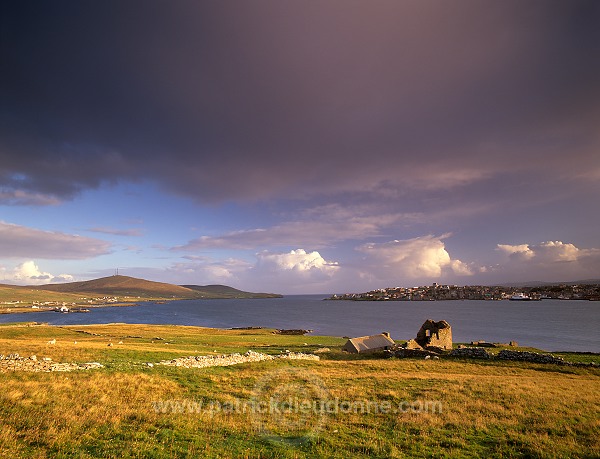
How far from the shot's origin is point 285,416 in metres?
16.0

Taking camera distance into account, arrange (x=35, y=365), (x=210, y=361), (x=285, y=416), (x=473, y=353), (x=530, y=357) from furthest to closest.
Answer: (x=473, y=353), (x=530, y=357), (x=210, y=361), (x=35, y=365), (x=285, y=416)

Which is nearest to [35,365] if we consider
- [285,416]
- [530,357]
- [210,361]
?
[210,361]

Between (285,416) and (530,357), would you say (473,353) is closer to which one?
(530,357)

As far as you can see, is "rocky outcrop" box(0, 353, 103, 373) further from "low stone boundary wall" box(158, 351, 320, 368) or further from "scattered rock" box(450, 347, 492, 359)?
"scattered rock" box(450, 347, 492, 359)

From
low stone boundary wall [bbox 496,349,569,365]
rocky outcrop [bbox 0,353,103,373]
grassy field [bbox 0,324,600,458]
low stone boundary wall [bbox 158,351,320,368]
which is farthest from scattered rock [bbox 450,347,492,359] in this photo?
rocky outcrop [bbox 0,353,103,373]

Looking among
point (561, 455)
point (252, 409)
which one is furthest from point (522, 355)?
point (252, 409)

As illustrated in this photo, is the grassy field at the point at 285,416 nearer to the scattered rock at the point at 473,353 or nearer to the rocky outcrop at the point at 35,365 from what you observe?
the rocky outcrop at the point at 35,365

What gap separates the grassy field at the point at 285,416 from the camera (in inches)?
465

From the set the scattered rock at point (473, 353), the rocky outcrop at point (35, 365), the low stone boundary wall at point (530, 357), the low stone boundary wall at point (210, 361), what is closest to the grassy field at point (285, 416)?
the rocky outcrop at point (35, 365)

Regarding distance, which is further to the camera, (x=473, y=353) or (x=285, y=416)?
(x=473, y=353)

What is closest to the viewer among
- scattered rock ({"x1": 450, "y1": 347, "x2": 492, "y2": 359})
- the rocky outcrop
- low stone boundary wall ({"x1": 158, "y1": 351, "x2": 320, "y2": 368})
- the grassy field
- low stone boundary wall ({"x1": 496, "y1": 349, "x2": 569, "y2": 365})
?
the grassy field

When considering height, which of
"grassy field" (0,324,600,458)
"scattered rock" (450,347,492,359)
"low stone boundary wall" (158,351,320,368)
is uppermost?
"grassy field" (0,324,600,458)

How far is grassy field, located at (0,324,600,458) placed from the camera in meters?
11.8

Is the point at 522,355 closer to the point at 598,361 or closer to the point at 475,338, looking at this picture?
the point at 598,361
